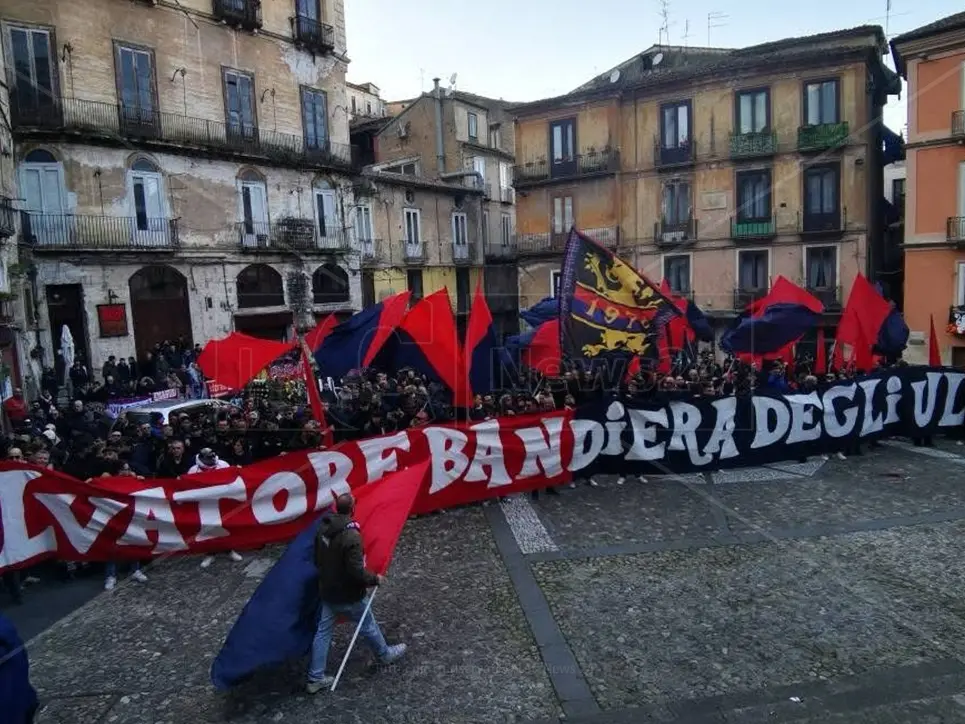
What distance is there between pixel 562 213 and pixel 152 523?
2852cm

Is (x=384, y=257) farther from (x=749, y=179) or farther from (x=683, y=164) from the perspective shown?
(x=749, y=179)

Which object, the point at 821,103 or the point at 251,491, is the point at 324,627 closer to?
the point at 251,491

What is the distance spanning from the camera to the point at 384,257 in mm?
35031

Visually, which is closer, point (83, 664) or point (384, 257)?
point (83, 664)

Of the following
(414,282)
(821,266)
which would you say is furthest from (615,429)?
(414,282)

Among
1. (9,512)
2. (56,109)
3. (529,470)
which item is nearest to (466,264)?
(56,109)

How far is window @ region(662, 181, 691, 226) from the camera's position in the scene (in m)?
31.6

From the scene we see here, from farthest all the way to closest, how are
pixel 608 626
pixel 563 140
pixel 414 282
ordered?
pixel 414 282 → pixel 563 140 → pixel 608 626

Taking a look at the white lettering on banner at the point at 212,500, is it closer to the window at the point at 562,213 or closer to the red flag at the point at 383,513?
the red flag at the point at 383,513

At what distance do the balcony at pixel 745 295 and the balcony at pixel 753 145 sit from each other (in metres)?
5.48

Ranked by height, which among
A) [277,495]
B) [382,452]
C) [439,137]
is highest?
[439,137]

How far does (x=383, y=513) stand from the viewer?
6348 mm

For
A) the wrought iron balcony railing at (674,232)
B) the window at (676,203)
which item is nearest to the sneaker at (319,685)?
the wrought iron balcony railing at (674,232)

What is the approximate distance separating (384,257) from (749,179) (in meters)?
16.9
